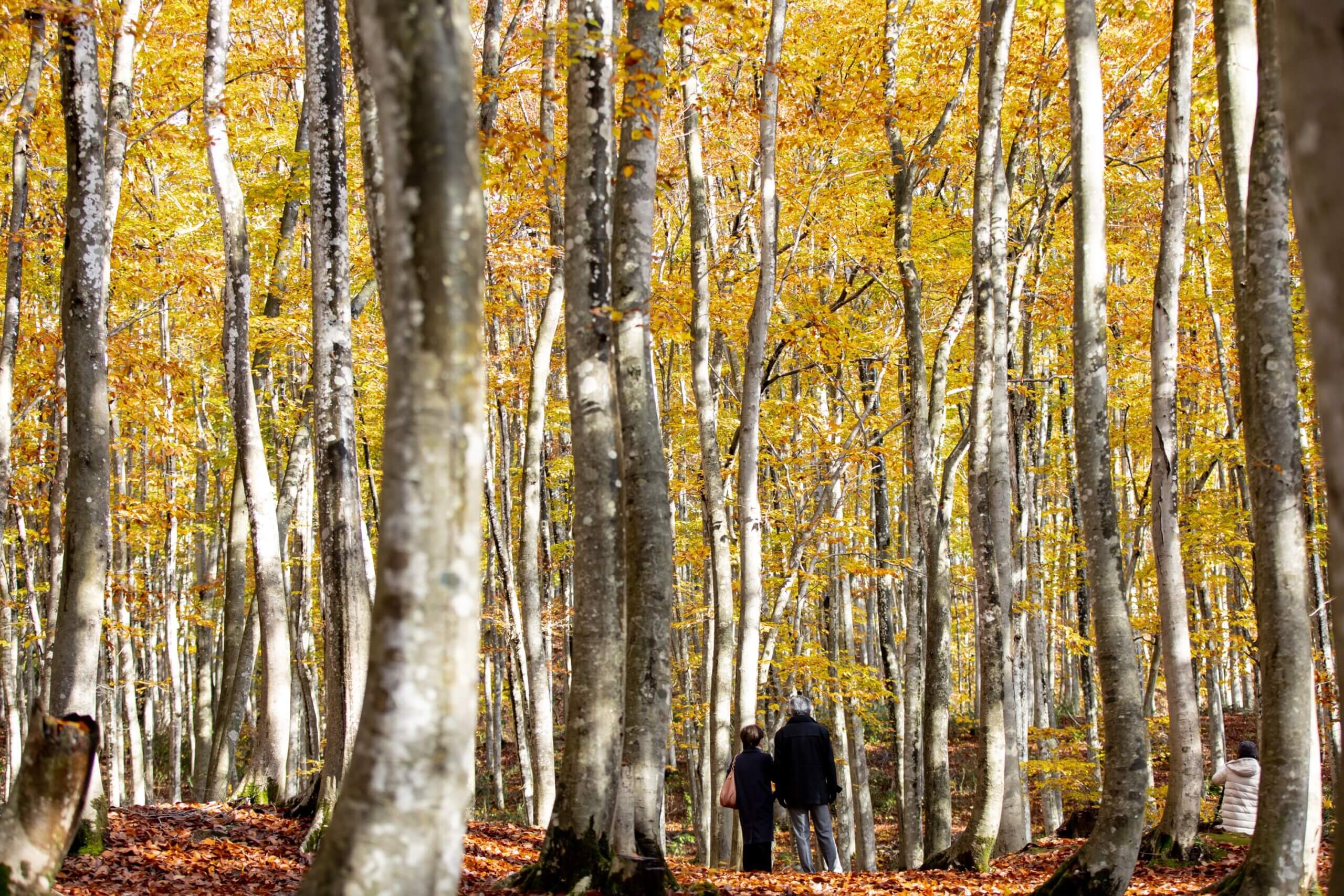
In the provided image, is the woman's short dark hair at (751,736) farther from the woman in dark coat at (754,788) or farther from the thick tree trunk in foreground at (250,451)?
the thick tree trunk in foreground at (250,451)

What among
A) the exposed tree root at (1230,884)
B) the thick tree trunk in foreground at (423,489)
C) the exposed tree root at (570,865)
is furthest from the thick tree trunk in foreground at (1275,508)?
the thick tree trunk in foreground at (423,489)

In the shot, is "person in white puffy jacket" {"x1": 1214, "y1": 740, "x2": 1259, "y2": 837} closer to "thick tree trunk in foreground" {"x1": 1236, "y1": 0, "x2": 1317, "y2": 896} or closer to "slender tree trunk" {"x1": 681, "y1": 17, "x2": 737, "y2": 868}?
"thick tree trunk in foreground" {"x1": 1236, "y1": 0, "x2": 1317, "y2": 896}

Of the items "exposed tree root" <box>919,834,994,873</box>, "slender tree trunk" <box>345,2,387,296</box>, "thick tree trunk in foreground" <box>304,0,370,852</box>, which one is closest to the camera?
"slender tree trunk" <box>345,2,387,296</box>

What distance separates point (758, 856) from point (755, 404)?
182 inches

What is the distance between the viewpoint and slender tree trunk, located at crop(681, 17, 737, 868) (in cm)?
1096

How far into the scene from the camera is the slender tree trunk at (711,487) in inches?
432

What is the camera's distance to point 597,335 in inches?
257

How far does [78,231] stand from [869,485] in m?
15.0

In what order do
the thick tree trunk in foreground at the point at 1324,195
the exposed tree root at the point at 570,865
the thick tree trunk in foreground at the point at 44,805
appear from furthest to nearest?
the exposed tree root at the point at 570,865
the thick tree trunk in foreground at the point at 44,805
the thick tree trunk in foreground at the point at 1324,195

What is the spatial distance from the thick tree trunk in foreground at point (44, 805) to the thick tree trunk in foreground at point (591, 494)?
2553 millimetres

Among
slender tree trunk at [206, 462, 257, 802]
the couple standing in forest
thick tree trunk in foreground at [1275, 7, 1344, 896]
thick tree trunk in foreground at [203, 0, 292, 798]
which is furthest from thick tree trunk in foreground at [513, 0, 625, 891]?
slender tree trunk at [206, 462, 257, 802]

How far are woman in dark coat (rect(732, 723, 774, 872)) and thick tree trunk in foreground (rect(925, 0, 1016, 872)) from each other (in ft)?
5.65

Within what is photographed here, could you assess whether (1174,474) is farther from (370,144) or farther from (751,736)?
(370,144)

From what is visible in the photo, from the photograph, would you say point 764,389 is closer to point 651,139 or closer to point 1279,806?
point 651,139
